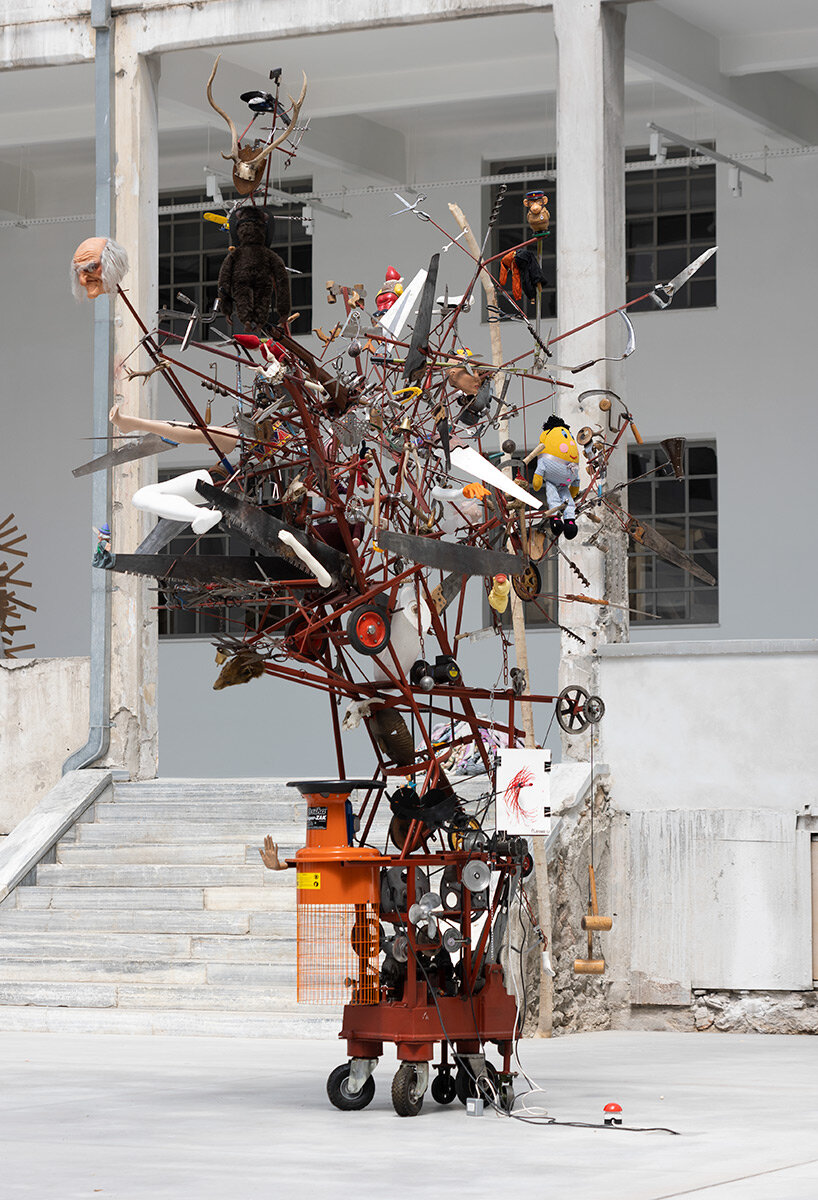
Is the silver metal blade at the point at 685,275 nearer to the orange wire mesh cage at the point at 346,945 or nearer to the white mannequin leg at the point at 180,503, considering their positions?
the white mannequin leg at the point at 180,503

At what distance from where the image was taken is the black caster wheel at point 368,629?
25.0 feet

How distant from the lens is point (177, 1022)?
10938mm

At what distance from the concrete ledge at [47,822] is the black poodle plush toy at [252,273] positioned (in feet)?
20.7

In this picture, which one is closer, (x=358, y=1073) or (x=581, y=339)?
(x=358, y=1073)

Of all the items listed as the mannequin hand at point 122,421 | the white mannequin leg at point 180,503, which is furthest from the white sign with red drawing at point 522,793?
the mannequin hand at point 122,421

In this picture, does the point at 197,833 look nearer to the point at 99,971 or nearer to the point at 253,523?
the point at 99,971

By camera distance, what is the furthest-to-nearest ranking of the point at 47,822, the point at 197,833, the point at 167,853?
the point at 47,822 → the point at 197,833 → the point at 167,853

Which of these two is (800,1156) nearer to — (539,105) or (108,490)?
(108,490)

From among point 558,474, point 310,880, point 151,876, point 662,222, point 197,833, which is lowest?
point 151,876

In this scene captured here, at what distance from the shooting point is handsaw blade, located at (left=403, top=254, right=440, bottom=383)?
780cm

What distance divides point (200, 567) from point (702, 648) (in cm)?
523

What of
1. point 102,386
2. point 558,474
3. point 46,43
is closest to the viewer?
point 558,474

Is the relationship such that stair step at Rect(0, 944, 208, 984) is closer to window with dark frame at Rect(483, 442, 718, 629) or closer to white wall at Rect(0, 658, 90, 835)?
white wall at Rect(0, 658, 90, 835)

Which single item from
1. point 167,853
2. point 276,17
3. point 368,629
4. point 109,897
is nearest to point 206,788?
point 167,853
